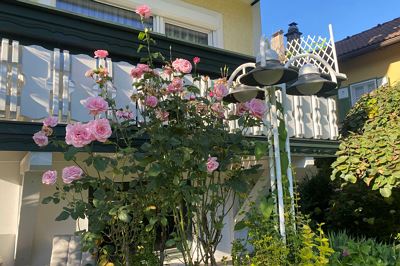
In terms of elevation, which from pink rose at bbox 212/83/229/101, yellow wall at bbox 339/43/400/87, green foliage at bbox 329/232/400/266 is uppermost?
yellow wall at bbox 339/43/400/87

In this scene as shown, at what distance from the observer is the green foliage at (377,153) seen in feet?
17.4

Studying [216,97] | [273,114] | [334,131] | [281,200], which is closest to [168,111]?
[216,97]

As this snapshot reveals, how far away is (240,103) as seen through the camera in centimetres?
349

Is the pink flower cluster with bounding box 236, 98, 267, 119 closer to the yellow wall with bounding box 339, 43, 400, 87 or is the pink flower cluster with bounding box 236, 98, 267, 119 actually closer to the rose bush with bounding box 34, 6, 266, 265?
the rose bush with bounding box 34, 6, 266, 265

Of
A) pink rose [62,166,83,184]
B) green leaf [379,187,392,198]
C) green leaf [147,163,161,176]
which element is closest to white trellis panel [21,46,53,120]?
pink rose [62,166,83,184]

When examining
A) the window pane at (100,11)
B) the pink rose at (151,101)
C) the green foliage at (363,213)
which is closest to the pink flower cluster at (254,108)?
the pink rose at (151,101)

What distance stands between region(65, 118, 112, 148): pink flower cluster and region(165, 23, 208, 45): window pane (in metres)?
4.92

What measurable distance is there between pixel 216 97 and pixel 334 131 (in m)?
4.22

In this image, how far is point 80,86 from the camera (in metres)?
4.46

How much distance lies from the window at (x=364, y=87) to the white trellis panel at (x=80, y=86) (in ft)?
37.0

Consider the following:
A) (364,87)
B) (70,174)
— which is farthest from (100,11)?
(364,87)

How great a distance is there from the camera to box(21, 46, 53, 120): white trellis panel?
161 inches

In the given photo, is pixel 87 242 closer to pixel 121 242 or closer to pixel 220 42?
pixel 121 242

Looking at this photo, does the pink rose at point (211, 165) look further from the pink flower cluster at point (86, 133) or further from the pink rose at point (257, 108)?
the pink flower cluster at point (86, 133)
